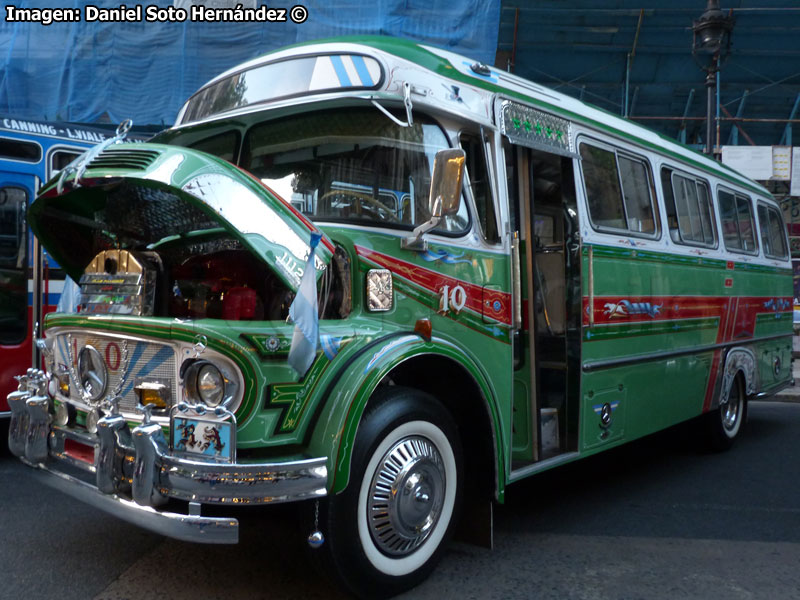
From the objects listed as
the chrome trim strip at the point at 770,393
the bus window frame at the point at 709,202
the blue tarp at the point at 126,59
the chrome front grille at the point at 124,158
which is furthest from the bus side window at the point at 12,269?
the blue tarp at the point at 126,59

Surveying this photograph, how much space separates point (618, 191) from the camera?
5234mm

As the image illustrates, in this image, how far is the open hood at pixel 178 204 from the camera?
294cm

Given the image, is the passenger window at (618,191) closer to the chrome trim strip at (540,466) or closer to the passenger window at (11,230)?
the chrome trim strip at (540,466)

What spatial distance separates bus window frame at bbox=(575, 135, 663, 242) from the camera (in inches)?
190

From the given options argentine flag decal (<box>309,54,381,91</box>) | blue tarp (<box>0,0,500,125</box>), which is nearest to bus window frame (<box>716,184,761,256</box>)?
argentine flag decal (<box>309,54,381,91</box>)

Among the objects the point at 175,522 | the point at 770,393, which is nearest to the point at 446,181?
the point at 175,522

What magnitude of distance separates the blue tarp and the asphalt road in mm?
9615

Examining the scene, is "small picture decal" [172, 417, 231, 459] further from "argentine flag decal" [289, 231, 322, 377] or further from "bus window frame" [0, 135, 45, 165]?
"bus window frame" [0, 135, 45, 165]

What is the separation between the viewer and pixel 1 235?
260 inches

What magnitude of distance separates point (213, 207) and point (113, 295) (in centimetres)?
98

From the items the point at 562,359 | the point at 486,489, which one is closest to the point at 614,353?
the point at 562,359

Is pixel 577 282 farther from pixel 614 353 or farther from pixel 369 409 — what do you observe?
pixel 369 409

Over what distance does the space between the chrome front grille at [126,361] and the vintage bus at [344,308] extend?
0.05 ft

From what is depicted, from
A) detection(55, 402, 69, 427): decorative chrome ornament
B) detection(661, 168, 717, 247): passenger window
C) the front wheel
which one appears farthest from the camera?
detection(661, 168, 717, 247): passenger window
